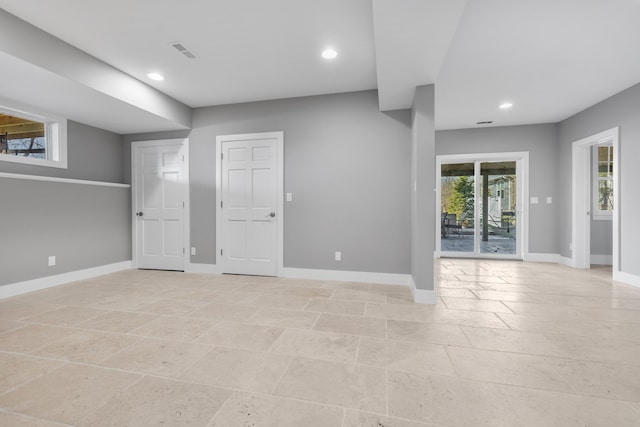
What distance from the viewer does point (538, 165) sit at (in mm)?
5395

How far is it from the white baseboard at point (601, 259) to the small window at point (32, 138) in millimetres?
9044

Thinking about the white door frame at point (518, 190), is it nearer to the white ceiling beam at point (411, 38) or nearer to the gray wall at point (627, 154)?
the gray wall at point (627, 154)

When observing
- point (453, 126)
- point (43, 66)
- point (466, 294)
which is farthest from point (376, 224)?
point (43, 66)

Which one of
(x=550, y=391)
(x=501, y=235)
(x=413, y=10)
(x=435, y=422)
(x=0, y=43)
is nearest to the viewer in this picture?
(x=435, y=422)

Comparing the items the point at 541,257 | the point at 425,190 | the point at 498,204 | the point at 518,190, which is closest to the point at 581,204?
the point at 518,190

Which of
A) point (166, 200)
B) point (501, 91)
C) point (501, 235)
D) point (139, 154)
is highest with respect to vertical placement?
point (501, 91)

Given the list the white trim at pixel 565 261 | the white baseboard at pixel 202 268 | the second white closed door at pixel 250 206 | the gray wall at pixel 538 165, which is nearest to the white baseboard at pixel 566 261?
the white trim at pixel 565 261

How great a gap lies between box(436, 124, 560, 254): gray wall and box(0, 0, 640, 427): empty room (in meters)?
0.04

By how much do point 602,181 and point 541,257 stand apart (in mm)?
1786

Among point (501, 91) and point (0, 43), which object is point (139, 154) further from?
point (501, 91)

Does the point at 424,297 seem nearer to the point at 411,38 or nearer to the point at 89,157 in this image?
the point at 411,38

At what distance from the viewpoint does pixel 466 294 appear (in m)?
3.29

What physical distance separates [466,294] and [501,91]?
2898mm

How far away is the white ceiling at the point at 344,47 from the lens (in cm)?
220
